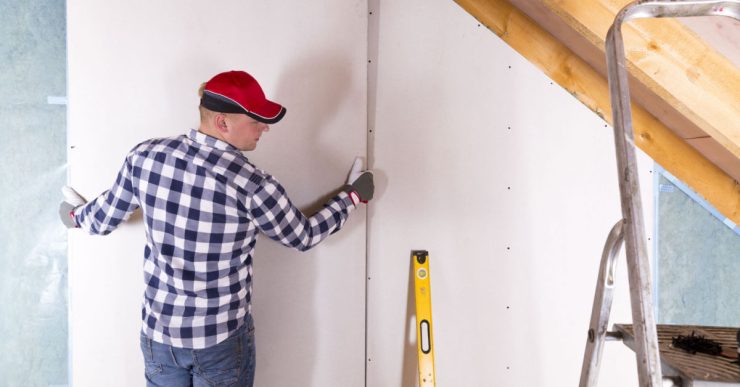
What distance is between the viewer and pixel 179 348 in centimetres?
139

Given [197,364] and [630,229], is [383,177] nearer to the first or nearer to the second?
[197,364]

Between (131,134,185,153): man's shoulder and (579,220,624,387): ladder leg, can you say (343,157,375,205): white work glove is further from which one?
(579,220,624,387): ladder leg

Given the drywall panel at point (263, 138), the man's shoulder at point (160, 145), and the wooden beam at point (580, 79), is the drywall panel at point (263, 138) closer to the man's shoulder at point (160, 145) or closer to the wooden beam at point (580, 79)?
the man's shoulder at point (160, 145)

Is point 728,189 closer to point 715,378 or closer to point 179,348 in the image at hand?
point 715,378

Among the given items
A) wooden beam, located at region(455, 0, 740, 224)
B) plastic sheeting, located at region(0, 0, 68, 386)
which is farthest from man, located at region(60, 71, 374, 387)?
wooden beam, located at region(455, 0, 740, 224)

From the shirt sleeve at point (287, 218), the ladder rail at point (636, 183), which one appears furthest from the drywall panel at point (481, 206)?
the ladder rail at point (636, 183)

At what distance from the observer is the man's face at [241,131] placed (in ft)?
4.53

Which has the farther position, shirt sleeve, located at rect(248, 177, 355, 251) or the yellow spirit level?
the yellow spirit level

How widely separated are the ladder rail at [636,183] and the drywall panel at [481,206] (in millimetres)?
959

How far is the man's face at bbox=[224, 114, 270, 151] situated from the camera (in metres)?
1.38

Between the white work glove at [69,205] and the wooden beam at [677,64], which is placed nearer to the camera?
the wooden beam at [677,64]

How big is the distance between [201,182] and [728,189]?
1.87 m

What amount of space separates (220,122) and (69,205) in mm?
683

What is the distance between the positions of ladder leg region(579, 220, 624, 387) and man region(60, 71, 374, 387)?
2.77ft
